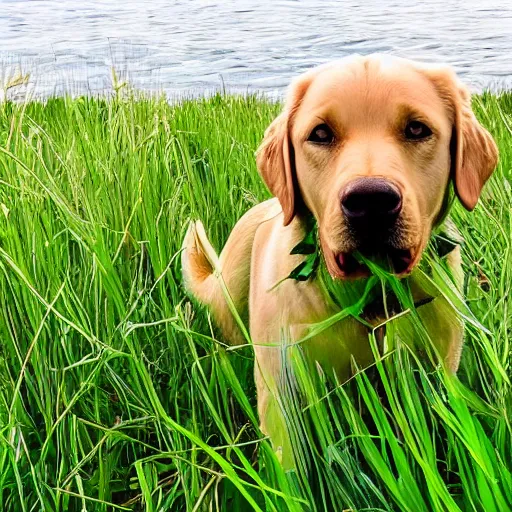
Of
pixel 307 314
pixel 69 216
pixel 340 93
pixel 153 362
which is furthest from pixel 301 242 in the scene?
pixel 69 216

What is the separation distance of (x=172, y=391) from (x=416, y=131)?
33.5 inches

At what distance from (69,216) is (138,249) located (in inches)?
15.0

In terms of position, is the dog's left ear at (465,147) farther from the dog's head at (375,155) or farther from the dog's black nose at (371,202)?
the dog's black nose at (371,202)

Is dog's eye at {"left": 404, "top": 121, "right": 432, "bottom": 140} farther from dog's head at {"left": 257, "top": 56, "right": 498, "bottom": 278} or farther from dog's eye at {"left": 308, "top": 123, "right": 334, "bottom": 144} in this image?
dog's eye at {"left": 308, "top": 123, "right": 334, "bottom": 144}

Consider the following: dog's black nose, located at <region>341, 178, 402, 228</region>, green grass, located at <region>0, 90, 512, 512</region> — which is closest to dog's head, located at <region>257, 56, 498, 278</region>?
dog's black nose, located at <region>341, 178, 402, 228</region>

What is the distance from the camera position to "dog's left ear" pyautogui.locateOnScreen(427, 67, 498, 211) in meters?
1.74

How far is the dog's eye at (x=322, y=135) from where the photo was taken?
1699 mm

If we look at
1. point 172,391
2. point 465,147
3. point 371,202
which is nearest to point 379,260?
point 371,202

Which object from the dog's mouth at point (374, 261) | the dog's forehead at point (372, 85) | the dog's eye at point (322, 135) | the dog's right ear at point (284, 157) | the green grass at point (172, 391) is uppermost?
the dog's forehead at point (372, 85)

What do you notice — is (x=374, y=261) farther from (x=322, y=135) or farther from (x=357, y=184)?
(x=322, y=135)

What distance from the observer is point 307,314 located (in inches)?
66.8

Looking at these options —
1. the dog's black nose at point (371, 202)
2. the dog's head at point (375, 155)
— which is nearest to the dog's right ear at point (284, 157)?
the dog's head at point (375, 155)

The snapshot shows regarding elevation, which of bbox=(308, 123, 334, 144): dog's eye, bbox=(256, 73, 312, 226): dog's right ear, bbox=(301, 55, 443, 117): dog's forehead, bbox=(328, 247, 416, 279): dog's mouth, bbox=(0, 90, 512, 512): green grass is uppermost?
bbox=(301, 55, 443, 117): dog's forehead

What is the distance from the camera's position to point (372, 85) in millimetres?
1654
